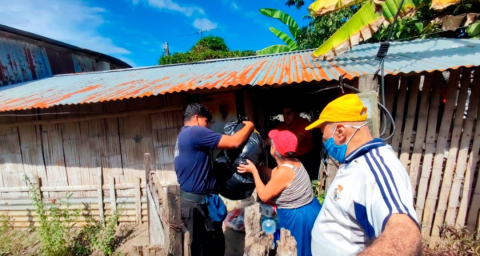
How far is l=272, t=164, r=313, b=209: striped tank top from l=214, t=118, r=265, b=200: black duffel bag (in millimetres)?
438

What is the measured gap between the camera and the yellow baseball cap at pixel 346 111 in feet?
4.68

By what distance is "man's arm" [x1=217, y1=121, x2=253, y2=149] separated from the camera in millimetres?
2410

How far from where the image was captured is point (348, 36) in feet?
11.4

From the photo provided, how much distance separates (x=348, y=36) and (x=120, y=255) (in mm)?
4990

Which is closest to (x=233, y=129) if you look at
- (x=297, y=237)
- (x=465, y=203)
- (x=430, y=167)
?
(x=297, y=237)

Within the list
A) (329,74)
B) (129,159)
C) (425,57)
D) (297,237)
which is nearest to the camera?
(297,237)

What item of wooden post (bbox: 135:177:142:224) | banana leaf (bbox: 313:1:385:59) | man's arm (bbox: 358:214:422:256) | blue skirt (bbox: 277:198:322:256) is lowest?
wooden post (bbox: 135:177:142:224)

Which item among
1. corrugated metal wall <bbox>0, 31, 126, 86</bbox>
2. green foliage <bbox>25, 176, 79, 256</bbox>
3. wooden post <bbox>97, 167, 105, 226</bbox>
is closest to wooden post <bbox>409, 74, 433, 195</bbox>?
wooden post <bbox>97, 167, 105, 226</bbox>

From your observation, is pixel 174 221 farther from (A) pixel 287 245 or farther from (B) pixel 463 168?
(B) pixel 463 168

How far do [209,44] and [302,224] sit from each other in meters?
18.4

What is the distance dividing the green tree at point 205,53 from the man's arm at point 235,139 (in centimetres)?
1352

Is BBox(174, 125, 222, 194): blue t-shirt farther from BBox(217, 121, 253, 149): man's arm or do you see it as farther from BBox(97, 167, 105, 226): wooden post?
BBox(97, 167, 105, 226): wooden post

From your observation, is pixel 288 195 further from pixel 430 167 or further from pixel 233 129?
pixel 430 167

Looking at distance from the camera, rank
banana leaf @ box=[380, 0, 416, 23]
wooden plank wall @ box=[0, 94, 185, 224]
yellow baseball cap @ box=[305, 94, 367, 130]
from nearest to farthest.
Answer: yellow baseball cap @ box=[305, 94, 367, 130]
banana leaf @ box=[380, 0, 416, 23]
wooden plank wall @ box=[0, 94, 185, 224]
